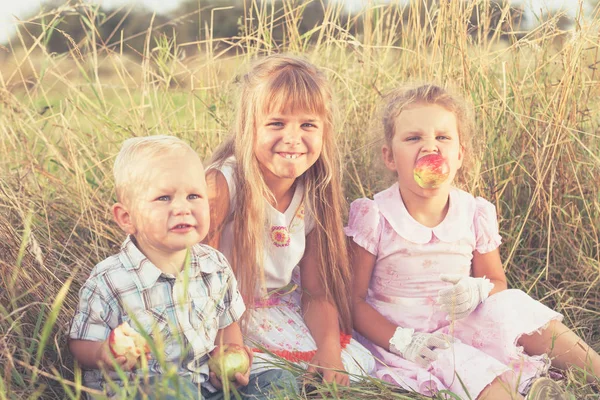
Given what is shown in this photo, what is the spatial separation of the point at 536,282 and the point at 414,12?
1.23 meters

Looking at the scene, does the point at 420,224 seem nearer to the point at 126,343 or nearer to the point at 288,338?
the point at 288,338

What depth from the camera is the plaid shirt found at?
197 cm

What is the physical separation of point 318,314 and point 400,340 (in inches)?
11.4

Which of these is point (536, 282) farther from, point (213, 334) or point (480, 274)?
point (213, 334)

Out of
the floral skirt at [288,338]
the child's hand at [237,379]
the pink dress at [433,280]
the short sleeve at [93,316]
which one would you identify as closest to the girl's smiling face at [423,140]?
the pink dress at [433,280]

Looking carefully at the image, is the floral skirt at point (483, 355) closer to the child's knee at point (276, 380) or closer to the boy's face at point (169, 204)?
the child's knee at point (276, 380)

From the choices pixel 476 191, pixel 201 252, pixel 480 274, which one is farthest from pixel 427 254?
pixel 201 252

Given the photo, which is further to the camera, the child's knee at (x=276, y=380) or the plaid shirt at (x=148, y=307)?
the child's knee at (x=276, y=380)

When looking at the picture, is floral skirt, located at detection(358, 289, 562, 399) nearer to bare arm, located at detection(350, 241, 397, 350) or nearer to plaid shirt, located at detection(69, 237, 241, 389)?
bare arm, located at detection(350, 241, 397, 350)

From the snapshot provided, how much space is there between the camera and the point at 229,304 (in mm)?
2189

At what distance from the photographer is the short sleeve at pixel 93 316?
1.94 metres

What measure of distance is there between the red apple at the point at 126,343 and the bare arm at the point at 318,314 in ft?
2.47

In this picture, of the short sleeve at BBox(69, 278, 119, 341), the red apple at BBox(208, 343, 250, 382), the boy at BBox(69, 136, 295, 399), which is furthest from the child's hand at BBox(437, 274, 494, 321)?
the short sleeve at BBox(69, 278, 119, 341)

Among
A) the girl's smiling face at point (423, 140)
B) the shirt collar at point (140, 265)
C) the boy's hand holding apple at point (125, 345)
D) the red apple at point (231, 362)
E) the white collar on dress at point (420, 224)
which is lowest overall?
the red apple at point (231, 362)
